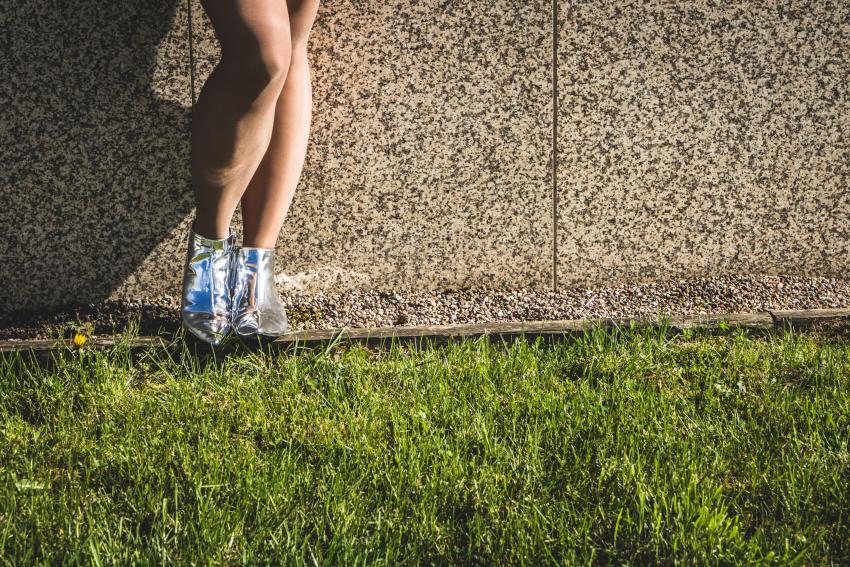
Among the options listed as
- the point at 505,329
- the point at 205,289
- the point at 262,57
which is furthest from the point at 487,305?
the point at 262,57

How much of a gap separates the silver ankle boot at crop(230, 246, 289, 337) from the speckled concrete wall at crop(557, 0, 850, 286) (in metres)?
1.34

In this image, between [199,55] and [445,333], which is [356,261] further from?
[199,55]

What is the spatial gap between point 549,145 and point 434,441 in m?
1.65

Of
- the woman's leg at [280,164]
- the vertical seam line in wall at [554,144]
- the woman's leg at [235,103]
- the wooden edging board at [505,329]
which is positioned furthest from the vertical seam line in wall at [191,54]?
the vertical seam line in wall at [554,144]

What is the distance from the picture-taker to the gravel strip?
3035 mm

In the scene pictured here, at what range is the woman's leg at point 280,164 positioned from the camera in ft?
9.02

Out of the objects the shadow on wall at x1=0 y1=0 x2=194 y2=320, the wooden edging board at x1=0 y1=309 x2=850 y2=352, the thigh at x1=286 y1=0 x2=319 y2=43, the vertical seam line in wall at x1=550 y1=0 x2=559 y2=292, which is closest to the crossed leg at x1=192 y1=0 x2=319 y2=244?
the thigh at x1=286 y1=0 x2=319 y2=43

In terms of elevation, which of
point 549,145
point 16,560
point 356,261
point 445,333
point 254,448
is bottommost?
point 16,560

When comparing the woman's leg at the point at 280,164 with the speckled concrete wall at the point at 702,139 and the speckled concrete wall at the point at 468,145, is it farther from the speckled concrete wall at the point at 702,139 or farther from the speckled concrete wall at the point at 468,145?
the speckled concrete wall at the point at 702,139

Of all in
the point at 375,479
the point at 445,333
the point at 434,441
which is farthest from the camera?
the point at 445,333

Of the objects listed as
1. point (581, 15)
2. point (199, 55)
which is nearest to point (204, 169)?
point (199, 55)

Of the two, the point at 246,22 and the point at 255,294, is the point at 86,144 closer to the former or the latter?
the point at 255,294

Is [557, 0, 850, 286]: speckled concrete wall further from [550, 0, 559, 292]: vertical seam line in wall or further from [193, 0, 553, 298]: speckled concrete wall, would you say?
[193, 0, 553, 298]: speckled concrete wall

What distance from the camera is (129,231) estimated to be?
3.12m
